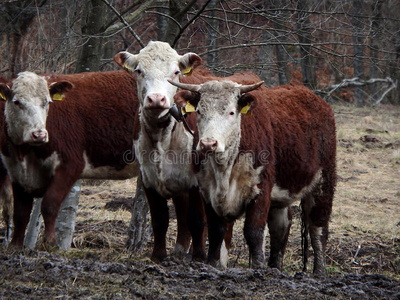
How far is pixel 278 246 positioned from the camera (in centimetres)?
805

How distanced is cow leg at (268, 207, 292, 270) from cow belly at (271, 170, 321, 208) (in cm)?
49

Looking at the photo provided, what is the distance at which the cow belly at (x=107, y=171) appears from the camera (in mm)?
7883

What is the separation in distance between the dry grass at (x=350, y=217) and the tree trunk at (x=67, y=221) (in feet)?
0.98

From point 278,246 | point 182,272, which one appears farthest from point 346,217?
point 182,272

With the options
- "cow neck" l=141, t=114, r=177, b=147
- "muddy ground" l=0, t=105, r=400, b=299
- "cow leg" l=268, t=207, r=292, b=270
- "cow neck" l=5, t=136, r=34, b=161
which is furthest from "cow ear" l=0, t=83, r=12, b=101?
"cow leg" l=268, t=207, r=292, b=270

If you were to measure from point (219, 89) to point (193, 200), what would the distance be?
127 cm

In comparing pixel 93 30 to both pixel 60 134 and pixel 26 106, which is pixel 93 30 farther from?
pixel 26 106

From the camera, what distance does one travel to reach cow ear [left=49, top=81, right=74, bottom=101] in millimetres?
7473

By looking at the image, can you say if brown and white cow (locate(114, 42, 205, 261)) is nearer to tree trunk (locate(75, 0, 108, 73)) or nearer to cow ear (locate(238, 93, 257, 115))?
cow ear (locate(238, 93, 257, 115))

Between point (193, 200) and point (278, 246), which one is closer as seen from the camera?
point (193, 200)

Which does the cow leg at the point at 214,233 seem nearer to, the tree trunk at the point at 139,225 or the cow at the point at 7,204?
the tree trunk at the point at 139,225

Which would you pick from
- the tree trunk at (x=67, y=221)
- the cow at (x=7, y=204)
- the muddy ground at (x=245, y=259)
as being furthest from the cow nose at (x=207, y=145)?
the cow at (x=7, y=204)

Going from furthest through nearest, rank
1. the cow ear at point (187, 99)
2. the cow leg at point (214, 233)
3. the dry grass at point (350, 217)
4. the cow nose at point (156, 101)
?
1. the dry grass at point (350, 217)
2. the cow leg at point (214, 233)
3. the cow ear at point (187, 99)
4. the cow nose at point (156, 101)

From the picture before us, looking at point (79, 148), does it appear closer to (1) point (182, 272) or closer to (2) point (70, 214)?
(2) point (70, 214)
